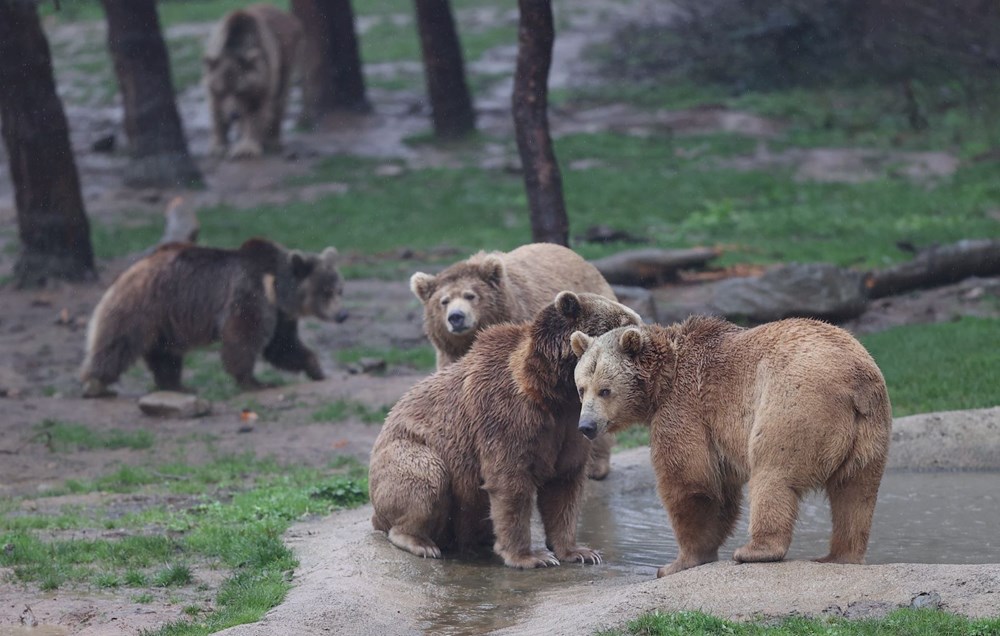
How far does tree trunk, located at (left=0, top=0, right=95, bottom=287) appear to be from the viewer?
16.4 meters

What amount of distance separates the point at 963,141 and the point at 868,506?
17.4m

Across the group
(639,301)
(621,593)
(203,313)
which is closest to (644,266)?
(639,301)

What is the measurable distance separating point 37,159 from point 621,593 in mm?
12939

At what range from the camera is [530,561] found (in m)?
7.31

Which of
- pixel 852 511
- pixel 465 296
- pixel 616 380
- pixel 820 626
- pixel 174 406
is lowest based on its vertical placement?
pixel 174 406

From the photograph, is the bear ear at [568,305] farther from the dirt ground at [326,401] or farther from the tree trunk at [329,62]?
the tree trunk at [329,62]

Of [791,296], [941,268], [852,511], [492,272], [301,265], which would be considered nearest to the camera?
[852,511]

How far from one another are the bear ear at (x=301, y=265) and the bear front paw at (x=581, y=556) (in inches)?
274

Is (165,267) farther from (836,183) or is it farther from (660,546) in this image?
(836,183)

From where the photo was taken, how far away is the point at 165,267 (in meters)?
13.6

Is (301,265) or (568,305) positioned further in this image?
(301,265)

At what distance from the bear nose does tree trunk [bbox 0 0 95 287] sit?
12130 millimetres

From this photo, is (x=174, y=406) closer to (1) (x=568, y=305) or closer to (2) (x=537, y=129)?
(2) (x=537, y=129)

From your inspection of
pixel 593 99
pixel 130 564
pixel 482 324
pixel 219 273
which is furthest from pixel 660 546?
pixel 593 99
